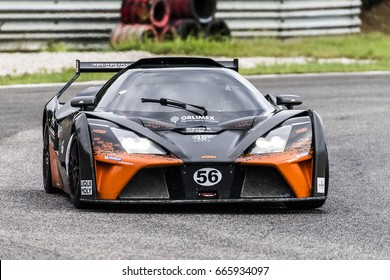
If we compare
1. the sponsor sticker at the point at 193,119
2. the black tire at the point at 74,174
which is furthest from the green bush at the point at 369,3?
the black tire at the point at 74,174

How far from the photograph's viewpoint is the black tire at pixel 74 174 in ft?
30.1

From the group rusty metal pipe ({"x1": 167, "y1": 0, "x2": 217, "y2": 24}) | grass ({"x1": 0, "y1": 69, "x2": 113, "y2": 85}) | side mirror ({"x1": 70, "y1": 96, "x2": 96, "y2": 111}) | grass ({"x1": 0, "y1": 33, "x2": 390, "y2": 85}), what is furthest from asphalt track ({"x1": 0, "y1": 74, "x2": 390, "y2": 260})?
rusty metal pipe ({"x1": 167, "y1": 0, "x2": 217, "y2": 24})

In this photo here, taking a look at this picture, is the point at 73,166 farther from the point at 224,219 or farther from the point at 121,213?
the point at 224,219

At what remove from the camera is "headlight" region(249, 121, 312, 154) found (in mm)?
9062

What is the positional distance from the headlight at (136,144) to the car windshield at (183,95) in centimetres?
49

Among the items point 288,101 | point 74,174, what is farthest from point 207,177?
point 288,101

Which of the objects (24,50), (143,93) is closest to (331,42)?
(24,50)

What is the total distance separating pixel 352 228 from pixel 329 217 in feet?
1.75

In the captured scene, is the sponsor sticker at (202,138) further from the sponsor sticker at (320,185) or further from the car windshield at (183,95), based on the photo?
the sponsor sticker at (320,185)

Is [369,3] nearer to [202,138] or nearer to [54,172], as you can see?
[54,172]

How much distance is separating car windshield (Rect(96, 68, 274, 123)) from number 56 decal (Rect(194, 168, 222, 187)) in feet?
2.42

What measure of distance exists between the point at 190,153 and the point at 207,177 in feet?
0.66

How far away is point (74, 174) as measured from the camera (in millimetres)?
9375
